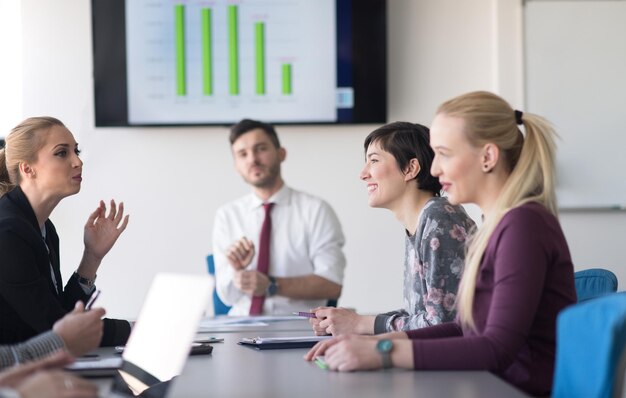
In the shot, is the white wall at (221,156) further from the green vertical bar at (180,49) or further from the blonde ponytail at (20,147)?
the blonde ponytail at (20,147)

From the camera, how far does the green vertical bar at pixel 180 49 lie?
4.84 meters

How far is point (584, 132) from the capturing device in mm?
4910

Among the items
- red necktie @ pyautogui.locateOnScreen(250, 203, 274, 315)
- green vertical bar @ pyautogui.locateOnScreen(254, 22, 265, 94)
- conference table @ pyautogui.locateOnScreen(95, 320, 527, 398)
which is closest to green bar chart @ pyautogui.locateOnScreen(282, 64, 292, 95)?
green vertical bar @ pyautogui.locateOnScreen(254, 22, 265, 94)

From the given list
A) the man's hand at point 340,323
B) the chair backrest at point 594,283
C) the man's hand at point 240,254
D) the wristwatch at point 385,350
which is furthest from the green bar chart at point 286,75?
the wristwatch at point 385,350

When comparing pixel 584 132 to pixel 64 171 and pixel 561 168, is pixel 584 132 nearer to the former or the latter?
pixel 561 168

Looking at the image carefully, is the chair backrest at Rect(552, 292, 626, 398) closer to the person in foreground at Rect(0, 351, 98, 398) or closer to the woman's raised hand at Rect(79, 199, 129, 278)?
the person in foreground at Rect(0, 351, 98, 398)

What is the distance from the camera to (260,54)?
4852 millimetres

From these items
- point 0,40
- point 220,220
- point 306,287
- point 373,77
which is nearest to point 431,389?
point 306,287

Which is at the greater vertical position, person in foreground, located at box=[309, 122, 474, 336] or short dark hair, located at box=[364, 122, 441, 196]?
short dark hair, located at box=[364, 122, 441, 196]

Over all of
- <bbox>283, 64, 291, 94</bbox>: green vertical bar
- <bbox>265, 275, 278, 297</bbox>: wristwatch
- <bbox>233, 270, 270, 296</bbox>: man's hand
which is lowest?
<bbox>265, 275, 278, 297</bbox>: wristwatch

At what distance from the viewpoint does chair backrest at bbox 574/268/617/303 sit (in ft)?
8.91

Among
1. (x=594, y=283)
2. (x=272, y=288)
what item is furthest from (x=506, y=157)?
(x=272, y=288)

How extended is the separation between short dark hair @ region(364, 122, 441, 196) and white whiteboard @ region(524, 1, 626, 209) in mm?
2276

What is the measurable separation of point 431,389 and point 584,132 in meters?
3.54
